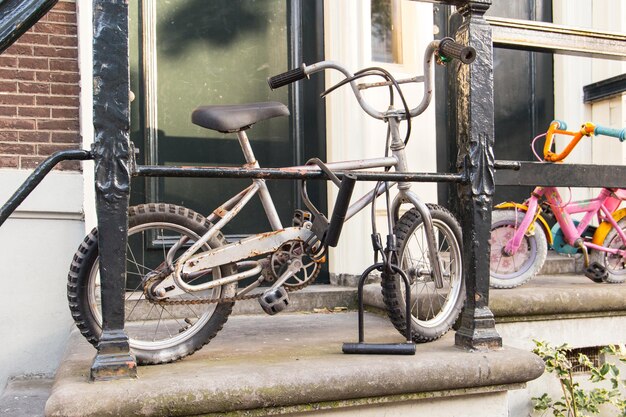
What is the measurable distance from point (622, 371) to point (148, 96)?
3.03 meters

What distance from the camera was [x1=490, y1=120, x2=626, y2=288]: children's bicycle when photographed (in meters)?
3.70

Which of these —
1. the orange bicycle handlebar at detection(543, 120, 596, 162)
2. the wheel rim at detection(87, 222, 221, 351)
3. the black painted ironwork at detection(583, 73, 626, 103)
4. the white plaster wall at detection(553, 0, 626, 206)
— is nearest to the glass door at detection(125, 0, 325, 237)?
the wheel rim at detection(87, 222, 221, 351)

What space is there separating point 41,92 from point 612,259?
3.49m

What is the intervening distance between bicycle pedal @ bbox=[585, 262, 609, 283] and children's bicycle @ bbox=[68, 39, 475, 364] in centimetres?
118

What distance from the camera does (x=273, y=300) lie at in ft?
8.35

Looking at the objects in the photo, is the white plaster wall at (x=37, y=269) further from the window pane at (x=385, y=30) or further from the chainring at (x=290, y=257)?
the window pane at (x=385, y=30)

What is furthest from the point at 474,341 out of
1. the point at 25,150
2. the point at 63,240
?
the point at 25,150

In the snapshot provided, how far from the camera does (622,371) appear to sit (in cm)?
332

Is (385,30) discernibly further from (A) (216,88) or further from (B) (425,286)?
(B) (425,286)

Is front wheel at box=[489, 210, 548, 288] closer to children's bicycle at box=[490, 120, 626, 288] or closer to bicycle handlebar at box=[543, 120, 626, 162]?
children's bicycle at box=[490, 120, 626, 288]

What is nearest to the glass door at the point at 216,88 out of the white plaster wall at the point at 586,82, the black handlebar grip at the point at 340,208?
the black handlebar grip at the point at 340,208

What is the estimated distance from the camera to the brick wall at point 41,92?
3395mm

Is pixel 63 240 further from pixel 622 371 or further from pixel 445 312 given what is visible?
pixel 622 371

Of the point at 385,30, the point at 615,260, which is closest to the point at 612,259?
the point at 615,260
